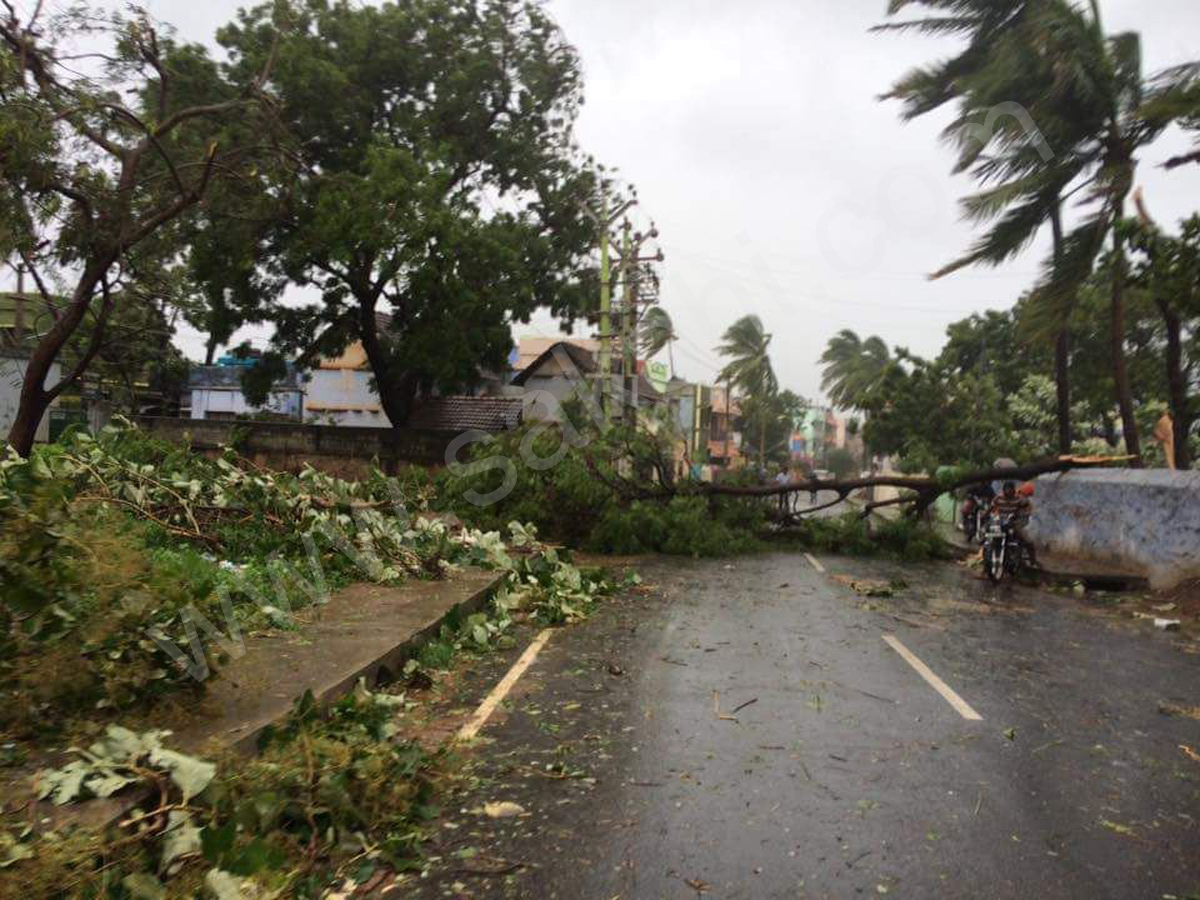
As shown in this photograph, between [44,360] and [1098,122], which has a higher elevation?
[1098,122]

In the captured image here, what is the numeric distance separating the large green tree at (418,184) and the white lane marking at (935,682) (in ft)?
51.9

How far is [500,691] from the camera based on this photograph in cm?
641

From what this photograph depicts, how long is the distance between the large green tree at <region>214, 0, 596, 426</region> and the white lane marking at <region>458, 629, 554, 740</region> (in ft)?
48.5

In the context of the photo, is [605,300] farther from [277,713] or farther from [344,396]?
[344,396]

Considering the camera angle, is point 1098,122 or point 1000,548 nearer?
point 1000,548

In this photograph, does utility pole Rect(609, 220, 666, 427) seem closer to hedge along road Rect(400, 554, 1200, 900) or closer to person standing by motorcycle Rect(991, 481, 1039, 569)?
person standing by motorcycle Rect(991, 481, 1039, 569)

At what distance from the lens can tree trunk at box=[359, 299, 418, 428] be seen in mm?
25531

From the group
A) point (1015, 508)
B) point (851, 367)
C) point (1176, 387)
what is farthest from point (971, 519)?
point (851, 367)

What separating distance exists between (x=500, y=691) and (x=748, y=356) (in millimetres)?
50400

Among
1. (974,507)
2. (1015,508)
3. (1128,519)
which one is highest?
(1015,508)

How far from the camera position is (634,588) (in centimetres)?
1179

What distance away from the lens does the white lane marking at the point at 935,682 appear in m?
6.02

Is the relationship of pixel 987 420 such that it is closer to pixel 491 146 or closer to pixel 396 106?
pixel 491 146

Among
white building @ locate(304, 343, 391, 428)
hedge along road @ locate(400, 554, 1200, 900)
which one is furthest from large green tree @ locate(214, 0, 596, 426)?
white building @ locate(304, 343, 391, 428)
